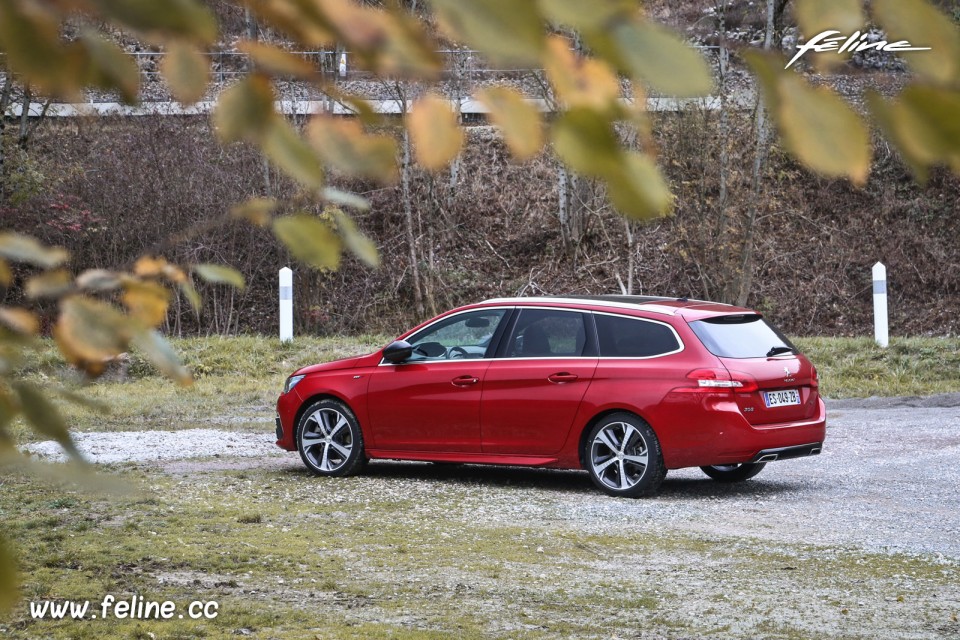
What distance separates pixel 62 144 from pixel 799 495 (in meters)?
22.9

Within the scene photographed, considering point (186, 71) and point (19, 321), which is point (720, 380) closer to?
point (19, 321)

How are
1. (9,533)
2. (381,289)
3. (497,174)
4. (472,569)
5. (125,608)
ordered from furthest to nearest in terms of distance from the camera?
(497,174)
(381,289)
(9,533)
(472,569)
(125,608)

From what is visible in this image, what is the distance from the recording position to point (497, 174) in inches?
1238

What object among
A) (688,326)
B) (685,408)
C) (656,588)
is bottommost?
(656,588)

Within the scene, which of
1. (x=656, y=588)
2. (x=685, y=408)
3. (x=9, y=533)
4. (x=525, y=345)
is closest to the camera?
(x=656, y=588)

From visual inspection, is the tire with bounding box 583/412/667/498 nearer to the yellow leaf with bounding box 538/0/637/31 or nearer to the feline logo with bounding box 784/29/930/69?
the feline logo with bounding box 784/29/930/69

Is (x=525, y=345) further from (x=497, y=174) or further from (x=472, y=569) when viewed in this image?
(x=497, y=174)

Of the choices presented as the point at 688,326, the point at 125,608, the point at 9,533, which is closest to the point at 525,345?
the point at 688,326

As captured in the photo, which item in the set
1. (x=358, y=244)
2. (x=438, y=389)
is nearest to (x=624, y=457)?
(x=438, y=389)

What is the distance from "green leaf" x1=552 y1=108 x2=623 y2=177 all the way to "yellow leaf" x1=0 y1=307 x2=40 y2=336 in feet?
3.05

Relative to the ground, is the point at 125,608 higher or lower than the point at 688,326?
lower

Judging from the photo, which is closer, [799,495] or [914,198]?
[799,495]

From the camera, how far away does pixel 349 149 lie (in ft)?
4.56

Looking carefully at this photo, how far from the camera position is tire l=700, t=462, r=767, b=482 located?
35.9 ft
